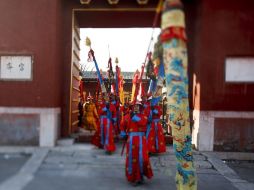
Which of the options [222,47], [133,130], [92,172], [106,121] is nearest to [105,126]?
[106,121]

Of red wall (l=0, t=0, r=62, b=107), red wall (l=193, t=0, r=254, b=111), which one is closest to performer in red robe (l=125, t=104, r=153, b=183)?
red wall (l=193, t=0, r=254, b=111)

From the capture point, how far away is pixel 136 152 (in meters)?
6.80

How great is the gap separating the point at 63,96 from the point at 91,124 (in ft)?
10.5

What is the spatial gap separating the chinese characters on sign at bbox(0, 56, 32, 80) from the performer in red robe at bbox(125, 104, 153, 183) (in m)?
3.91

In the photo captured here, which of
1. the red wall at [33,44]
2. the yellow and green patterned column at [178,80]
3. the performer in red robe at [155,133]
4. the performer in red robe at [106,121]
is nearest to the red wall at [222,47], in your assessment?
the performer in red robe at [155,133]

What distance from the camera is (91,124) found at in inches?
525

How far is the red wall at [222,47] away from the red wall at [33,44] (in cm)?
375

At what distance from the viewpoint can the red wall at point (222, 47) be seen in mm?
9391

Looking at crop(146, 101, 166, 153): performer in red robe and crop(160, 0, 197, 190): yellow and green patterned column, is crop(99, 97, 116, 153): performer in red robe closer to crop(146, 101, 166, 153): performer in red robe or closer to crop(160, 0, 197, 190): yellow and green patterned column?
crop(146, 101, 166, 153): performer in red robe

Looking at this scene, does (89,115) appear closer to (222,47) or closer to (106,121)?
(106,121)

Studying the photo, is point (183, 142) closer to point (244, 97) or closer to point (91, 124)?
point (244, 97)

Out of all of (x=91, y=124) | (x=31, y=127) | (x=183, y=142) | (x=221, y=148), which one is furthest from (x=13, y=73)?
(x=183, y=142)

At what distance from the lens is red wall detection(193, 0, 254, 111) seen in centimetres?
939

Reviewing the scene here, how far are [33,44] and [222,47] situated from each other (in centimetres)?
479
